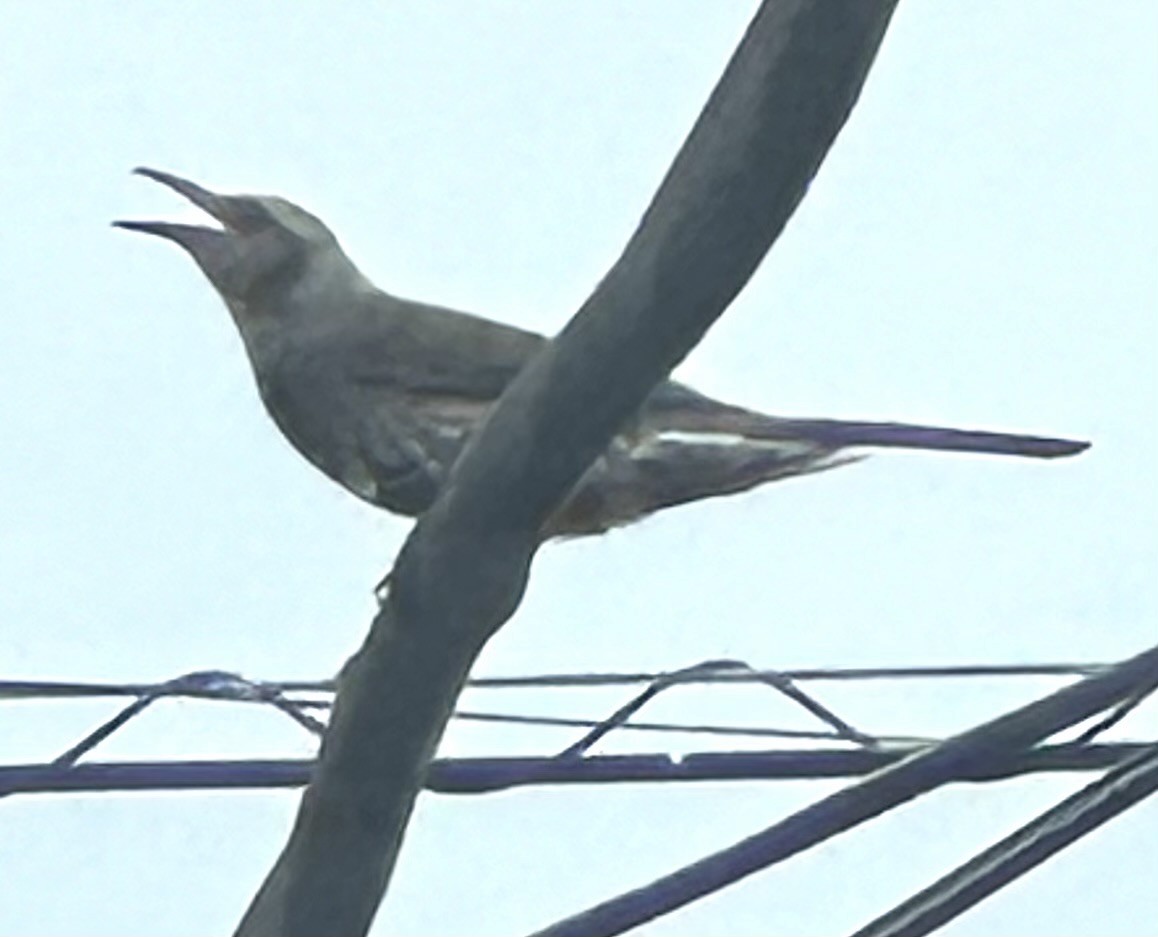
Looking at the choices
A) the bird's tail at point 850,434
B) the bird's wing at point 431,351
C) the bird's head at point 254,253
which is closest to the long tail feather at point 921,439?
the bird's tail at point 850,434

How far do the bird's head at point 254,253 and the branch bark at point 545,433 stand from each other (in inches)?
121

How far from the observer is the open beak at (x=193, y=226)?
4688mm

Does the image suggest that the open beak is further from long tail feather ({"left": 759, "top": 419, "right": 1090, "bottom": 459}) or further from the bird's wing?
long tail feather ({"left": 759, "top": 419, "right": 1090, "bottom": 459})

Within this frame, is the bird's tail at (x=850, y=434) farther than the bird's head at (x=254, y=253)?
No

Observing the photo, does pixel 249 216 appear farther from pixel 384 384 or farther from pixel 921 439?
pixel 921 439

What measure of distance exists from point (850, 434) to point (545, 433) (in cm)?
197

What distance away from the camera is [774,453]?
394 cm

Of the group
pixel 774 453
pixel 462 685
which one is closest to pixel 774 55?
pixel 462 685

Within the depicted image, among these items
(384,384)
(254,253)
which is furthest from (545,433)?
(254,253)

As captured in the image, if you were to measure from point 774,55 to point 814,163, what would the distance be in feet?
0.21

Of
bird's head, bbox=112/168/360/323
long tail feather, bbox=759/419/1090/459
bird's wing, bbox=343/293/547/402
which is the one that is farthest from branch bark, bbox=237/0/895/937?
bird's head, bbox=112/168/360/323

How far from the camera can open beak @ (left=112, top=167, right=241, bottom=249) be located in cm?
469

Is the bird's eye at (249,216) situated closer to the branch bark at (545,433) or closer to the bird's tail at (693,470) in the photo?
the bird's tail at (693,470)

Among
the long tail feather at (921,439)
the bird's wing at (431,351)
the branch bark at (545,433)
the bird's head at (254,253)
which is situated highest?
the bird's head at (254,253)
